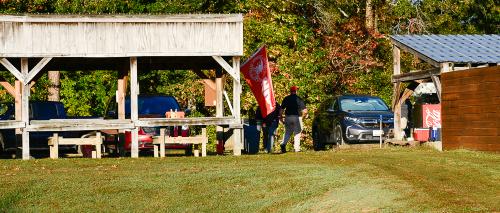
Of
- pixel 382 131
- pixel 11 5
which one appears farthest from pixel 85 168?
pixel 11 5

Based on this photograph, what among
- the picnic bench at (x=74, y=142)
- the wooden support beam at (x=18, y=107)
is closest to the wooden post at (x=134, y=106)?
the picnic bench at (x=74, y=142)

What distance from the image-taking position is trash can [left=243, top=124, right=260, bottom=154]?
33438 mm

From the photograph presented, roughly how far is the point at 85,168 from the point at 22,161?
335cm

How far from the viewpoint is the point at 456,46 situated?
33094 mm

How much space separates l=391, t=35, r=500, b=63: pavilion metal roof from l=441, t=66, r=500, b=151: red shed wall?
1535 mm

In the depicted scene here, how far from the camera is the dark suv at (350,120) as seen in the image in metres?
32.6

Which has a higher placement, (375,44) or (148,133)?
(375,44)

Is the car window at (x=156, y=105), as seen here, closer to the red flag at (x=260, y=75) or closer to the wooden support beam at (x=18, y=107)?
the red flag at (x=260, y=75)

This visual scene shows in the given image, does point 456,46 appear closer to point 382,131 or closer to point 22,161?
point 382,131

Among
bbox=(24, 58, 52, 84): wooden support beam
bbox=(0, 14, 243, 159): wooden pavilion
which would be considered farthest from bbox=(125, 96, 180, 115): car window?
bbox=(24, 58, 52, 84): wooden support beam

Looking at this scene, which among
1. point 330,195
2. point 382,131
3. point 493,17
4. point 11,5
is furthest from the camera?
point 493,17

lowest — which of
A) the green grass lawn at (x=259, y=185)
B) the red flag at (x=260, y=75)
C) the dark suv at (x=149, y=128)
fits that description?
the green grass lawn at (x=259, y=185)

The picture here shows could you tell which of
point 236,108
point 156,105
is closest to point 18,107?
point 156,105

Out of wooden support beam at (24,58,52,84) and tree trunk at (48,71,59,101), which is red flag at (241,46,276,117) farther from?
tree trunk at (48,71,59,101)
